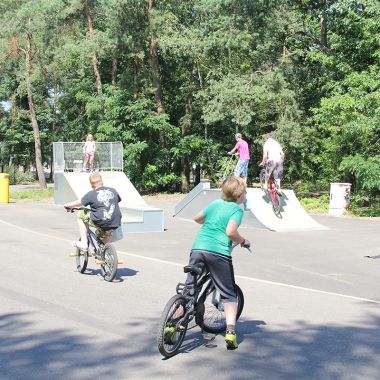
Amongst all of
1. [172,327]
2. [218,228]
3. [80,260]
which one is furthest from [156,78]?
[172,327]

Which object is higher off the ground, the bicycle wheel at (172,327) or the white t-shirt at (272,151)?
the white t-shirt at (272,151)

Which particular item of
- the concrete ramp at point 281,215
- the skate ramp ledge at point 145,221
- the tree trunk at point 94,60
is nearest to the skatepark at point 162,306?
the skate ramp ledge at point 145,221

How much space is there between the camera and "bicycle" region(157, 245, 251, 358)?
5373 millimetres

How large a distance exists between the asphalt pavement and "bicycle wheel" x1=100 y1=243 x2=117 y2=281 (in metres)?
0.15

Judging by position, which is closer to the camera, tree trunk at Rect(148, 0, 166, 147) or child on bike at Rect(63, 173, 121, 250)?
child on bike at Rect(63, 173, 121, 250)

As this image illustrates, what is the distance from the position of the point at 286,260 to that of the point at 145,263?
2873 mm

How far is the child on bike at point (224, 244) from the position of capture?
5.64m

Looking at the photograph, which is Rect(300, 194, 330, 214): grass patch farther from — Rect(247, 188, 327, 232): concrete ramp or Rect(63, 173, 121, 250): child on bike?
Rect(63, 173, 121, 250): child on bike

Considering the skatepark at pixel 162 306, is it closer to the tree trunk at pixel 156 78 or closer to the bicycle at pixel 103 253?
the bicycle at pixel 103 253

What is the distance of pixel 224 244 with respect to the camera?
18.6ft

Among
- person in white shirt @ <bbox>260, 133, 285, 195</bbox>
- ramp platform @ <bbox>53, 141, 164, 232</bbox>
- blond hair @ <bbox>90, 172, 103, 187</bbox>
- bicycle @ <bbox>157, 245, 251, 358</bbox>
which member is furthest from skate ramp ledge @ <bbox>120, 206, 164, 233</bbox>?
bicycle @ <bbox>157, 245, 251, 358</bbox>

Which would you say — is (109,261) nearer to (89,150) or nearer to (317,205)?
(317,205)

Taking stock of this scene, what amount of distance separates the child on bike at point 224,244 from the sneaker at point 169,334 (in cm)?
50

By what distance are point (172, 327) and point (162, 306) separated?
88.8 inches
